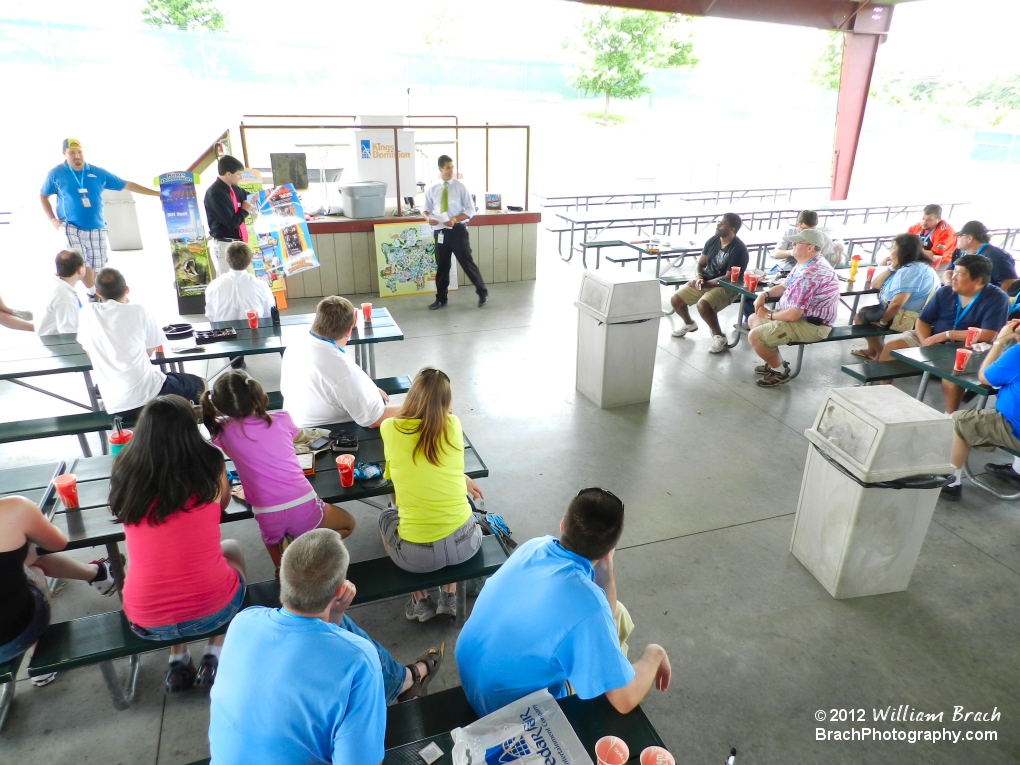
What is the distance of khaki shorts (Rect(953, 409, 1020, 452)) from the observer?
4.05 metres

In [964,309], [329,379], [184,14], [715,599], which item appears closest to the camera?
[715,599]

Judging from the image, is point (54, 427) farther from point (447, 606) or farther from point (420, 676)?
point (420, 676)

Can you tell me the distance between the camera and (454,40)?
25.8 m

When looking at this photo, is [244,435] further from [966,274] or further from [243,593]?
[966,274]

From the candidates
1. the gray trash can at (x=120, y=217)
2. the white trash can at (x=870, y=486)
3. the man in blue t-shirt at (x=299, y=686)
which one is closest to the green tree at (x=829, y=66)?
the gray trash can at (x=120, y=217)

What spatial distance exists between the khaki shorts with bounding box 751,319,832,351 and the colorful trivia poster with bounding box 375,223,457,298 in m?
4.56

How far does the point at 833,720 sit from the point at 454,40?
27.7m

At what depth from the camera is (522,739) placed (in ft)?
6.08

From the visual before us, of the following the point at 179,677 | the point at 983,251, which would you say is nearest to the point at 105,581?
the point at 179,677

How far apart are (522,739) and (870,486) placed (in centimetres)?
221

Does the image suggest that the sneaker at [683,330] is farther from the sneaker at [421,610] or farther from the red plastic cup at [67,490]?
the red plastic cup at [67,490]

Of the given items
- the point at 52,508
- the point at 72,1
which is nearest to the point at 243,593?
the point at 52,508

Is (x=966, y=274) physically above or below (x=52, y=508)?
above

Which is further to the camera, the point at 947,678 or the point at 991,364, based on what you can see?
the point at 991,364
